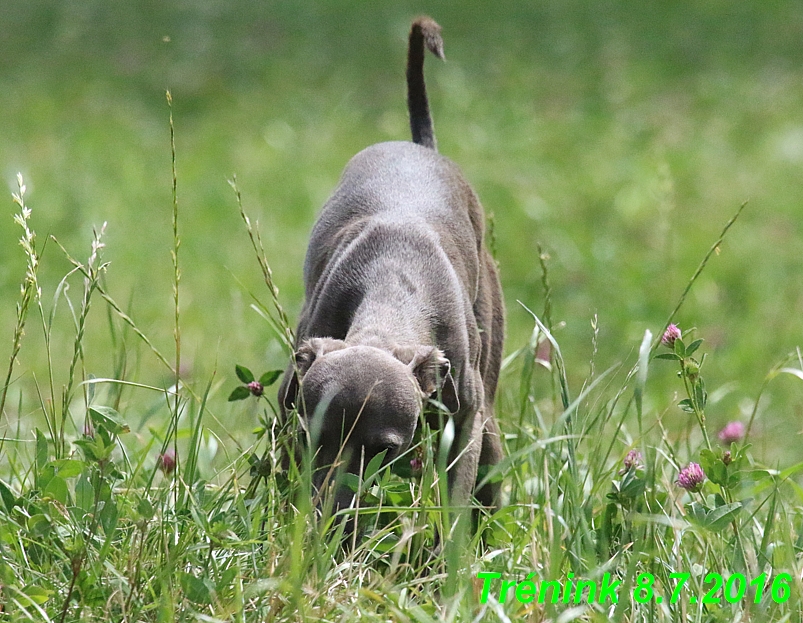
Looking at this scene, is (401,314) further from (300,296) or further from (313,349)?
(300,296)

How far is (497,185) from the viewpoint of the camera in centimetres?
927

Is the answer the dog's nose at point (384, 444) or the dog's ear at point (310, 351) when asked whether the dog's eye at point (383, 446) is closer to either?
the dog's nose at point (384, 444)

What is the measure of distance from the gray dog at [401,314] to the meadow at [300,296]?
144 millimetres

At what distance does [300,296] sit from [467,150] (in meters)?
2.54

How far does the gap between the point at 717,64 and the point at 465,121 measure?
3.20 meters

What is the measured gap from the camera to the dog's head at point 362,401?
317cm

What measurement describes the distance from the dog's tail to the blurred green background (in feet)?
5.62

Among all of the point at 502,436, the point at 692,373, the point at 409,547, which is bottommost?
the point at 502,436

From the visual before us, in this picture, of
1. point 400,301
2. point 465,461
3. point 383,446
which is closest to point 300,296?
point 400,301

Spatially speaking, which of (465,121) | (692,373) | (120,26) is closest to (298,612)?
(692,373)

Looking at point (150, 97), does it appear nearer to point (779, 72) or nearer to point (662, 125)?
point (662, 125)

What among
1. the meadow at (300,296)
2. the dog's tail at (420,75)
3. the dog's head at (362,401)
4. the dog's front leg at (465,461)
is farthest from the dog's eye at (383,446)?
the dog's tail at (420,75)

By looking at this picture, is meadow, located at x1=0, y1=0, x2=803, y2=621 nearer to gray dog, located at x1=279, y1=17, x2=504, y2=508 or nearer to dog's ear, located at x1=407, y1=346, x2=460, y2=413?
gray dog, located at x1=279, y1=17, x2=504, y2=508

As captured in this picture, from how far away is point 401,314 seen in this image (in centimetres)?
367
